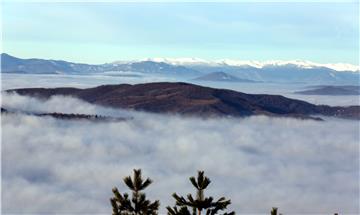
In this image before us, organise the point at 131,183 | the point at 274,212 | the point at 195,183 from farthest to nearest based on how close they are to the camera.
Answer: the point at 131,183, the point at 195,183, the point at 274,212

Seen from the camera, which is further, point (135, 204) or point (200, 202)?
point (135, 204)

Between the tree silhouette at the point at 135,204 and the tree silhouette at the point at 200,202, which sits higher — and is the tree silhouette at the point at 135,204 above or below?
below

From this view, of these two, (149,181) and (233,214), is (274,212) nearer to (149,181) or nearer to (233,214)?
(233,214)

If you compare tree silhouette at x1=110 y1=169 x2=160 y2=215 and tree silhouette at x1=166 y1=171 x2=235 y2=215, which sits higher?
tree silhouette at x1=166 y1=171 x2=235 y2=215

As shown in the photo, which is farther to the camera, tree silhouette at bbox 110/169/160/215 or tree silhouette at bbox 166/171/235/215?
tree silhouette at bbox 110/169/160/215

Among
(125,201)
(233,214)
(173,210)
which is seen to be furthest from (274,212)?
(125,201)

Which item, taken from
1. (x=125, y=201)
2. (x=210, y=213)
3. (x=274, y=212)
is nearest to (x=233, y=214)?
(x=210, y=213)

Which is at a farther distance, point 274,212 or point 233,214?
point 233,214

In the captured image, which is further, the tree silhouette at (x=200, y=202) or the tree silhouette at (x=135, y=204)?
the tree silhouette at (x=135, y=204)

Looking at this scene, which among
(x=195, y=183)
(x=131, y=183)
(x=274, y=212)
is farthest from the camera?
(x=131, y=183)

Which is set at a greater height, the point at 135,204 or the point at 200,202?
the point at 200,202
